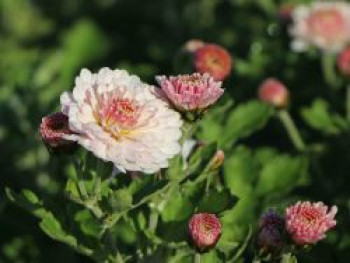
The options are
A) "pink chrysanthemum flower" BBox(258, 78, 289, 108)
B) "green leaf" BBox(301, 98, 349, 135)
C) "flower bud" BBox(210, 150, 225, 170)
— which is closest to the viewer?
"flower bud" BBox(210, 150, 225, 170)

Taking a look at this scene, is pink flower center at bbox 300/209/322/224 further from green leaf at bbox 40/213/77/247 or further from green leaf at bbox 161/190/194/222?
green leaf at bbox 40/213/77/247

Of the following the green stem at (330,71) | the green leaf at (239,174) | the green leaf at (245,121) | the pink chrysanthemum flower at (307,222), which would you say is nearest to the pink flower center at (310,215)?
the pink chrysanthemum flower at (307,222)

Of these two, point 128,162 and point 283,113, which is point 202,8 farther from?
→ point 128,162

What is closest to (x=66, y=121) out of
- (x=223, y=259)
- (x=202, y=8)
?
(x=223, y=259)

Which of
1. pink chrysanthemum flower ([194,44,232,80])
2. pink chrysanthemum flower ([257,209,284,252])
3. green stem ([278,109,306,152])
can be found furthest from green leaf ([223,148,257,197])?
pink chrysanthemum flower ([257,209,284,252])

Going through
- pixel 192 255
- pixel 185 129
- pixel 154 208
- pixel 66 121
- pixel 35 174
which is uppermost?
pixel 66 121

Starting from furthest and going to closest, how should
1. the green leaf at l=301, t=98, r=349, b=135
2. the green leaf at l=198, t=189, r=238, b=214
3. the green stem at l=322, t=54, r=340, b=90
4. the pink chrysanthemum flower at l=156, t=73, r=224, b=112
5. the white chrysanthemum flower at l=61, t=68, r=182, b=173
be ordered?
the green stem at l=322, t=54, r=340, b=90, the green leaf at l=301, t=98, r=349, b=135, the green leaf at l=198, t=189, r=238, b=214, the pink chrysanthemum flower at l=156, t=73, r=224, b=112, the white chrysanthemum flower at l=61, t=68, r=182, b=173
